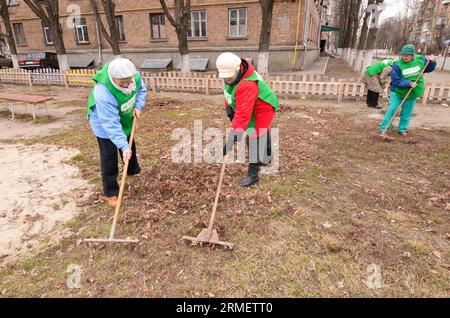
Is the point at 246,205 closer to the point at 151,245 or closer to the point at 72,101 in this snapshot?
the point at 151,245

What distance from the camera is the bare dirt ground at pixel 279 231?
268 cm

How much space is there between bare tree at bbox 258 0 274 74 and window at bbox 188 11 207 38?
312 inches

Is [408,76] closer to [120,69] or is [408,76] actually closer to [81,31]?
[120,69]

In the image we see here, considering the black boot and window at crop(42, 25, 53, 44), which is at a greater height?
window at crop(42, 25, 53, 44)

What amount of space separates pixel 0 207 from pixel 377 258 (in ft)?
15.5

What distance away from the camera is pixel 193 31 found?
20.2 meters

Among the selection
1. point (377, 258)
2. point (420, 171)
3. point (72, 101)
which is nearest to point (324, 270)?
point (377, 258)

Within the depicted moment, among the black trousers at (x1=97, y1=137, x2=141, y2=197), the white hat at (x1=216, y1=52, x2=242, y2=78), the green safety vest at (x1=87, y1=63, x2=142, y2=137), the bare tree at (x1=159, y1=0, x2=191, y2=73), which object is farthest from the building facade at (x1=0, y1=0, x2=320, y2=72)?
the black trousers at (x1=97, y1=137, x2=141, y2=197)

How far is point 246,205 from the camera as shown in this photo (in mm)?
3914

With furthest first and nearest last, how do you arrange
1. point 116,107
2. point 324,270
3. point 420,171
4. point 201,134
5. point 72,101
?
1. point 72,101
2. point 201,134
3. point 420,171
4. point 116,107
5. point 324,270

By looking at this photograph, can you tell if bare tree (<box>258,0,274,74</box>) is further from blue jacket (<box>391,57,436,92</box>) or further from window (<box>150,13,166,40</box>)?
window (<box>150,13,166,40</box>)

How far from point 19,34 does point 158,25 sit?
14.8 meters

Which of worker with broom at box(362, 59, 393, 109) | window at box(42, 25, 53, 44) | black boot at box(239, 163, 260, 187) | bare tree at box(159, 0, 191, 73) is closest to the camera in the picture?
black boot at box(239, 163, 260, 187)

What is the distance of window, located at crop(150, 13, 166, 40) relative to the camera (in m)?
20.6
